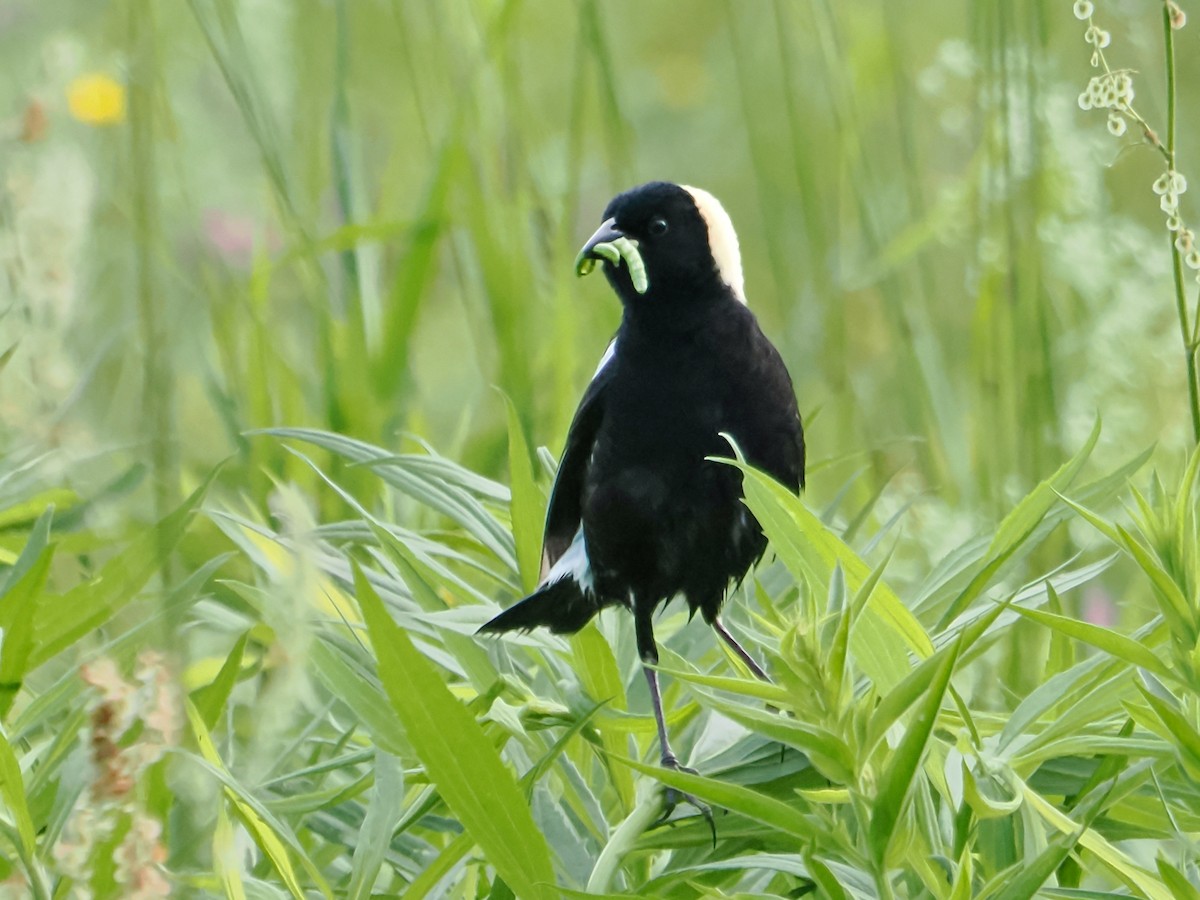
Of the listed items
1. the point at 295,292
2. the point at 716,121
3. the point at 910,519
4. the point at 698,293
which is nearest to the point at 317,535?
the point at 698,293

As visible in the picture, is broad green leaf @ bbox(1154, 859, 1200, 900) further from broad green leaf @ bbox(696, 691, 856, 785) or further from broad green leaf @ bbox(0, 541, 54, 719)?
Answer: broad green leaf @ bbox(0, 541, 54, 719)

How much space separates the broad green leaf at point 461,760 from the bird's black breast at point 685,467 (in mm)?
532

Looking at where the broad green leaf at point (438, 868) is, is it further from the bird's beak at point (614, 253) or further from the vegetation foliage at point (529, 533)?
the bird's beak at point (614, 253)

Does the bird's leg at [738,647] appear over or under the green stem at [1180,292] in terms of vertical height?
under

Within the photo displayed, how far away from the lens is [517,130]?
7.24ft

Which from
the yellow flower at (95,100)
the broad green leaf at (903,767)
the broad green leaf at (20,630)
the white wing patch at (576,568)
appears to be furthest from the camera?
the yellow flower at (95,100)

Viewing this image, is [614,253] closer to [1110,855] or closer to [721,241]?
[721,241]

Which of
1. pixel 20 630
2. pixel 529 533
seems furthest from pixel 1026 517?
pixel 20 630

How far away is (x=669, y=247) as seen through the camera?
63.4 inches

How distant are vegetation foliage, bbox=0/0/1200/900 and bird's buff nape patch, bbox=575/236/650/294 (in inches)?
8.1

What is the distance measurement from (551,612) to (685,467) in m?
0.21

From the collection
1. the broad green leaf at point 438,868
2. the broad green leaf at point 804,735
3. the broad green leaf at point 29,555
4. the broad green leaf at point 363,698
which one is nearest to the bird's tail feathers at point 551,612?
the broad green leaf at point 363,698

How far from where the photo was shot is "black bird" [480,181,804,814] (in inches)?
57.0

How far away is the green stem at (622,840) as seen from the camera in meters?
0.96
